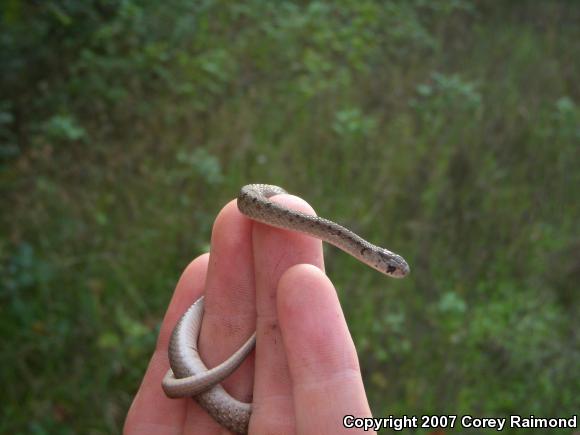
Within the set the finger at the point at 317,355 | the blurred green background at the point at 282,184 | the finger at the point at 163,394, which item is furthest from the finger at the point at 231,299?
the blurred green background at the point at 282,184

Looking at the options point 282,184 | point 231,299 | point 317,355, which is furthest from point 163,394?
point 282,184

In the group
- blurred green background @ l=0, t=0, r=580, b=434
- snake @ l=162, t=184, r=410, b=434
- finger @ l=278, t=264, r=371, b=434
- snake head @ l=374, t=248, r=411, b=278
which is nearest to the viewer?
finger @ l=278, t=264, r=371, b=434

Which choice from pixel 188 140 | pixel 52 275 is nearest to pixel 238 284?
pixel 52 275

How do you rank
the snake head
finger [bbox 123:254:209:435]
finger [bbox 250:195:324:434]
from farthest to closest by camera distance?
the snake head, finger [bbox 123:254:209:435], finger [bbox 250:195:324:434]

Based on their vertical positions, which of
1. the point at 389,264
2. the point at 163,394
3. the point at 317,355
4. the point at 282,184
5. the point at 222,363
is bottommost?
the point at 282,184

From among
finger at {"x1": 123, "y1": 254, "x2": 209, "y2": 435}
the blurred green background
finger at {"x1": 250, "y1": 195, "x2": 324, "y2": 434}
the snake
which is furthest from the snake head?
the blurred green background

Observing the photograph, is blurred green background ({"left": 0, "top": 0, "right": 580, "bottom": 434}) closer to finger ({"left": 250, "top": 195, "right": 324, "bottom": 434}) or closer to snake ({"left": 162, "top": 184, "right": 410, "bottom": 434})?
snake ({"left": 162, "top": 184, "right": 410, "bottom": 434})

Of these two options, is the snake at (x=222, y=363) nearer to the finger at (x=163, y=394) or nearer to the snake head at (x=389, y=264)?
the finger at (x=163, y=394)

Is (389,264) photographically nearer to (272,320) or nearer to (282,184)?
(272,320)
